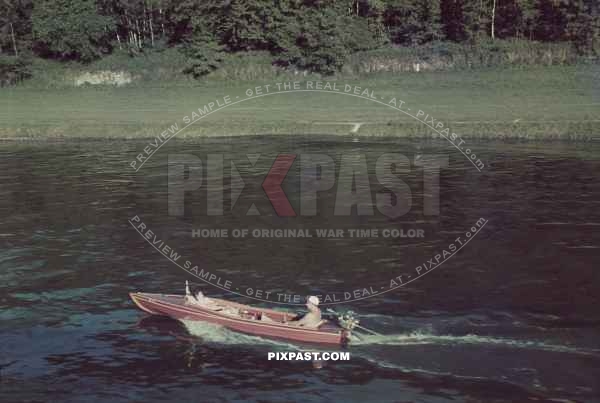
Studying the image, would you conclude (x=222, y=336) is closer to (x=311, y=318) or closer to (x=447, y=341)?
(x=311, y=318)

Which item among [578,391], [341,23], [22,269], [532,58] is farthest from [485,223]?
[341,23]

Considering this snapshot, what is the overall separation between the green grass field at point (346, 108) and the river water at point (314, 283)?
10367 millimetres

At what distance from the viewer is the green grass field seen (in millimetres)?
52406

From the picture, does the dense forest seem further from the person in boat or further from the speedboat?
the person in boat

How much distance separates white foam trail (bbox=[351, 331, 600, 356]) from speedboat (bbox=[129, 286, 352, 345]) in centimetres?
80

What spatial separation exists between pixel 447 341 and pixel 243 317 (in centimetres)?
528

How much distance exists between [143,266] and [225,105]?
41.7 m

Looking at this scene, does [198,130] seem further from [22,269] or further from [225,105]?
[22,269]

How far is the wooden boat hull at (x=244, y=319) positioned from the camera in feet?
59.9

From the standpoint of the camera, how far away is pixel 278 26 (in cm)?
7962

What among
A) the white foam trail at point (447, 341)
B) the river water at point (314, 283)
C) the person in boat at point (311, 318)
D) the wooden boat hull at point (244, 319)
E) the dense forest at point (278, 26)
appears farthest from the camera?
the dense forest at point (278, 26)

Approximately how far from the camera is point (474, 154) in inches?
1790

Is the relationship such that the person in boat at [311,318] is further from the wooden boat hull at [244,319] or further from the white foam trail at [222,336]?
the white foam trail at [222,336]

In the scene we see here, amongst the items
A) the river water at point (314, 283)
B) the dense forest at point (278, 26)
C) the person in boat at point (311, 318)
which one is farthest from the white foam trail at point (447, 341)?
the dense forest at point (278, 26)
